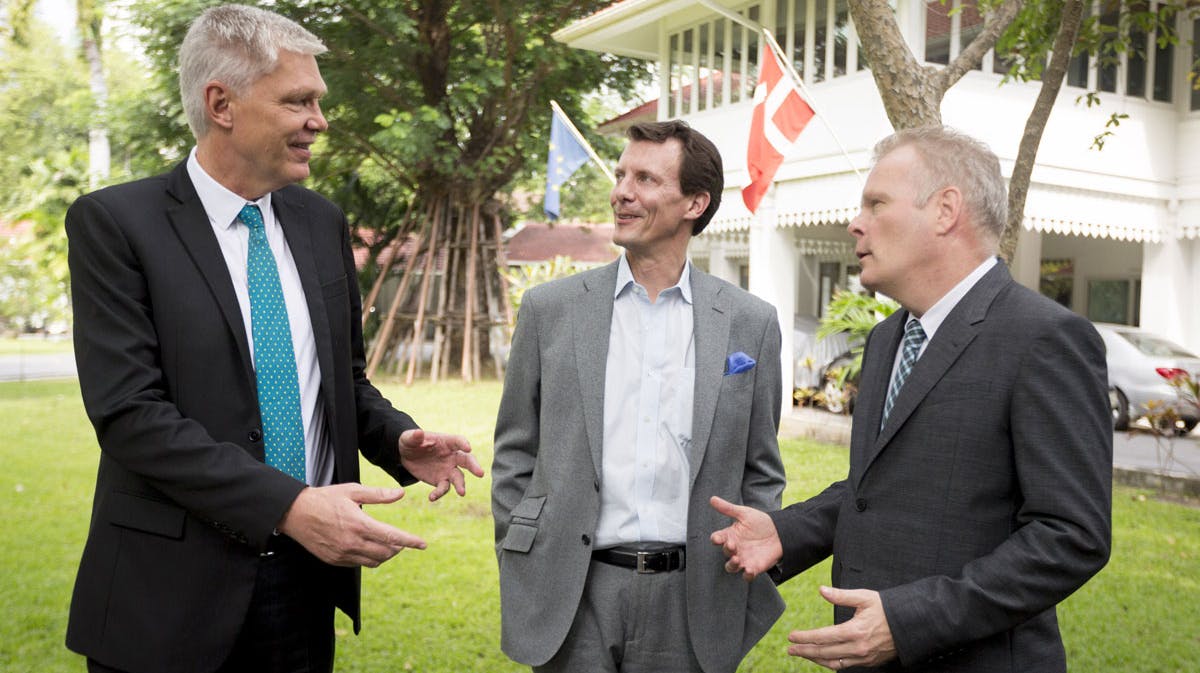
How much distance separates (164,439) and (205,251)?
1.54 ft

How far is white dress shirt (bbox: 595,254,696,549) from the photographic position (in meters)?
3.05

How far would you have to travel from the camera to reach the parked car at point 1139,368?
586 inches

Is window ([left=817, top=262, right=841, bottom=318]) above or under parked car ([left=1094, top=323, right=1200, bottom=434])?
above

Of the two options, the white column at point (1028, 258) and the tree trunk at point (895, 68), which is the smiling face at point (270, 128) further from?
the white column at point (1028, 258)

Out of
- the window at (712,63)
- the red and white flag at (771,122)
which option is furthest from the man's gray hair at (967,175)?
the window at (712,63)

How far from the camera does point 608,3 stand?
833 inches

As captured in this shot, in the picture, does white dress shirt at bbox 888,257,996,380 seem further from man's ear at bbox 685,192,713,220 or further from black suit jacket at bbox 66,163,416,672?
black suit jacket at bbox 66,163,416,672

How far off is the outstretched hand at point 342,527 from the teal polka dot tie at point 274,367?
288 millimetres

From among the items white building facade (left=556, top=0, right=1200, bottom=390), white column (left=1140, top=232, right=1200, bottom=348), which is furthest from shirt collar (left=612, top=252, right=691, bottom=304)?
white column (left=1140, top=232, right=1200, bottom=348)

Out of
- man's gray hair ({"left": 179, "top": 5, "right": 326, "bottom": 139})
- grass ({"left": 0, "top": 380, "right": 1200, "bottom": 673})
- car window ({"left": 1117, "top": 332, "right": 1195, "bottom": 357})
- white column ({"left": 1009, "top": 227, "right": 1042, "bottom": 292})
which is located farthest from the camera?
white column ({"left": 1009, "top": 227, "right": 1042, "bottom": 292})

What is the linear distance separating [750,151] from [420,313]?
39.5 feet

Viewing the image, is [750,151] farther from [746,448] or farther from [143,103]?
[143,103]

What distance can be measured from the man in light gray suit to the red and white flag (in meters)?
9.16

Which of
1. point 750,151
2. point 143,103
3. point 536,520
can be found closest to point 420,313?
point 143,103
